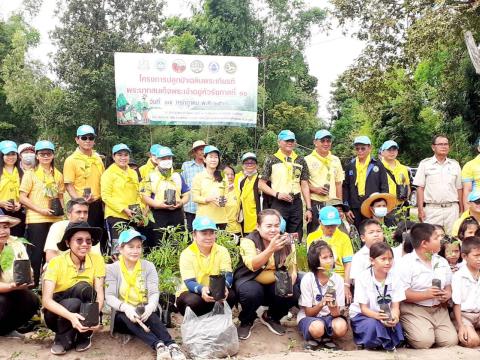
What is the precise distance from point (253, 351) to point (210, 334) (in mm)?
513

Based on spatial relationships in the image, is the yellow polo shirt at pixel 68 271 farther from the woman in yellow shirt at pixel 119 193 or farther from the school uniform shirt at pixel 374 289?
the school uniform shirt at pixel 374 289

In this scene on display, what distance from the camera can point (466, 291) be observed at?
5227 millimetres

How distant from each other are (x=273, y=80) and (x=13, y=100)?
12622 millimetres

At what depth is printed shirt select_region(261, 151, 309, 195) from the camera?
6746mm

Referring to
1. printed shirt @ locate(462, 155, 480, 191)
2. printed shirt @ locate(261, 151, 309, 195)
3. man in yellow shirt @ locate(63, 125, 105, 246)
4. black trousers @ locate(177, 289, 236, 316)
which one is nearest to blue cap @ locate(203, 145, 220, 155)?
printed shirt @ locate(261, 151, 309, 195)

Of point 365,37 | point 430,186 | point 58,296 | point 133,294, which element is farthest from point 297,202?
point 365,37

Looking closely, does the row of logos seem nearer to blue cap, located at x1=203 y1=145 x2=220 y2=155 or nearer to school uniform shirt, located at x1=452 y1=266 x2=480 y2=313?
blue cap, located at x1=203 y1=145 x2=220 y2=155

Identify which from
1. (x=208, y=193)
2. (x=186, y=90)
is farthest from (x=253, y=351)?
(x=186, y=90)

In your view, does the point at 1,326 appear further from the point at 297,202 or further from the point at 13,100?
the point at 13,100

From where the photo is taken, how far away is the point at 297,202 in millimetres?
6848

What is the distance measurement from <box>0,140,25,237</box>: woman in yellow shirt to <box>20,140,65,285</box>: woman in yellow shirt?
0.57ft

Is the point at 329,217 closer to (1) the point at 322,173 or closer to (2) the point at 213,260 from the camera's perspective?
(2) the point at 213,260

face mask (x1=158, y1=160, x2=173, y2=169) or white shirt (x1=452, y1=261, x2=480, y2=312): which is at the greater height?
face mask (x1=158, y1=160, x2=173, y2=169)

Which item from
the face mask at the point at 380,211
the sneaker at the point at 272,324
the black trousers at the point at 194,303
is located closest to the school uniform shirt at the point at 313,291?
the sneaker at the point at 272,324
